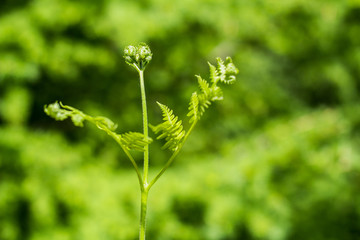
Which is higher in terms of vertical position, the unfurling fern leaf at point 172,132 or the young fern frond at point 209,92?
the young fern frond at point 209,92

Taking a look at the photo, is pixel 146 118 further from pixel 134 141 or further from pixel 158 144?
pixel 158 144

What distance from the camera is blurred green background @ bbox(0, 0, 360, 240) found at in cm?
235

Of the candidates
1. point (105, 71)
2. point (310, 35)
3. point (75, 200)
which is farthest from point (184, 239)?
point (310, 35)

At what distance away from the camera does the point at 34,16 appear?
2416 millimetres

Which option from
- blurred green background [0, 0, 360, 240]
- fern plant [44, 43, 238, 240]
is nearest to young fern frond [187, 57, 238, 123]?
fern plant [44, 43, 238, 240]

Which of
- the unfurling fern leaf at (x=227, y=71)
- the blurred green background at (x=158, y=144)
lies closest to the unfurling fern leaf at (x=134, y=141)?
the unfurling fern leaf at (x=227, y=71)

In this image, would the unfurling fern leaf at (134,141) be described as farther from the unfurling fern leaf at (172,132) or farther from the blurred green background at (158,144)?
the blurred green background at (158,144)

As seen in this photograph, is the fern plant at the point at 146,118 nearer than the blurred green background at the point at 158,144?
Yes

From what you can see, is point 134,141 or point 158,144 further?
point 158,144

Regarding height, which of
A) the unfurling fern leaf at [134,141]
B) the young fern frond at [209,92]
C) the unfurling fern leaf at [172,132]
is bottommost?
the unfurling fern leaf at [134,141]

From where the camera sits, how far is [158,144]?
3236 millimetres

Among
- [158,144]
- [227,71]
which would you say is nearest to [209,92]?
[227,71]

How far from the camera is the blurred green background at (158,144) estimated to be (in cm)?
235

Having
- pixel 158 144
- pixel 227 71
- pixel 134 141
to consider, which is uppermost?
pixel 158 144
